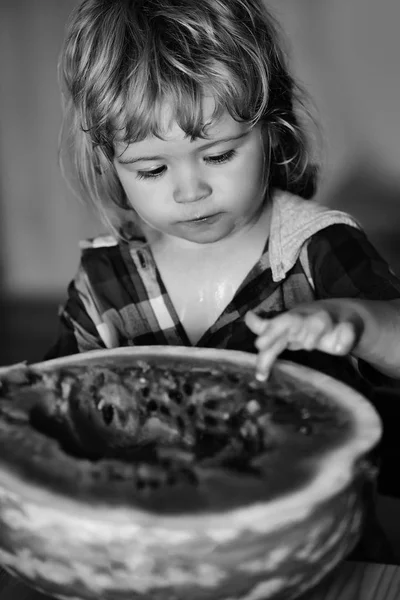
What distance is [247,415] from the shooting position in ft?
2.09

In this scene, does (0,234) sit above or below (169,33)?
below

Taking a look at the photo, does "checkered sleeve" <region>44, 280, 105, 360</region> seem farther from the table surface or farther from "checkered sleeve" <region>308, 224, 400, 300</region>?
the table surface

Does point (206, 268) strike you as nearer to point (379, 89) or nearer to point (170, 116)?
point (170, 116)

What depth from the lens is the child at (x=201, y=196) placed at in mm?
846

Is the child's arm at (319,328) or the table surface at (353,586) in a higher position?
the child's arm at (319,328)

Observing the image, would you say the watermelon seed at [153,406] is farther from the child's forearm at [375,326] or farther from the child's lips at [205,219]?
the child's lips at [205,219]

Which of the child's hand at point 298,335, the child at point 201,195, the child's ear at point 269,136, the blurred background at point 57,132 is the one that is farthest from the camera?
the blurred background at point 57,132

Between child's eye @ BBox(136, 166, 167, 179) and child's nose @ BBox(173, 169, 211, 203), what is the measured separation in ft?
0.08

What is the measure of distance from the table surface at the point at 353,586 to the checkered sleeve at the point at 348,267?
31 cm

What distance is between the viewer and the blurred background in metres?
1.61

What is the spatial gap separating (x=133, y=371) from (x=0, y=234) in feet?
4.33

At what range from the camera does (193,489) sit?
1.79ft

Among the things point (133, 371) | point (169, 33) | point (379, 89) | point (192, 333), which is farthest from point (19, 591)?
point (379, 89)

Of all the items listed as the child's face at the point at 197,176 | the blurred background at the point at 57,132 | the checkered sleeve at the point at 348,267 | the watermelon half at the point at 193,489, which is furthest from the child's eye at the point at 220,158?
the blurred background at the point at 57,132
